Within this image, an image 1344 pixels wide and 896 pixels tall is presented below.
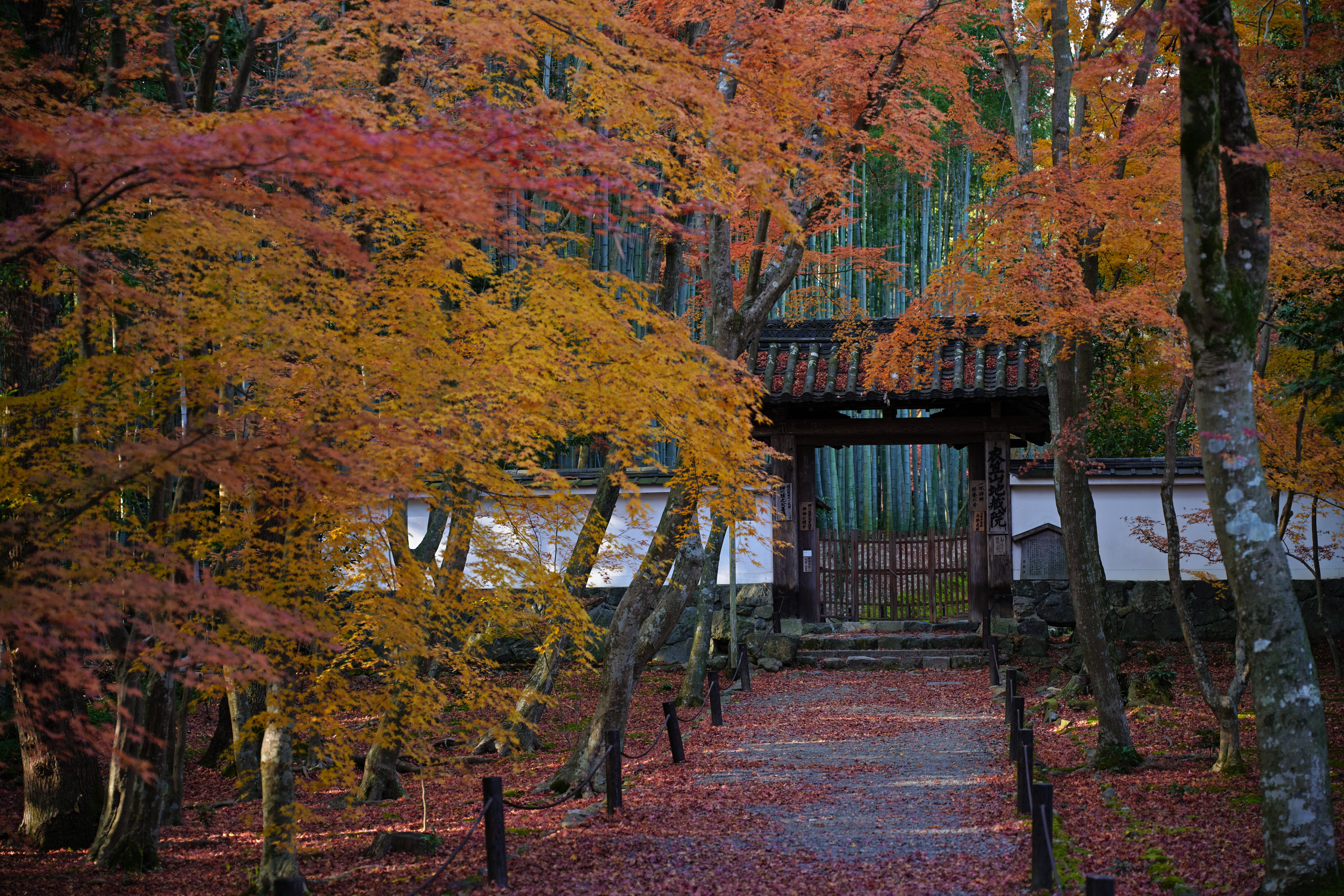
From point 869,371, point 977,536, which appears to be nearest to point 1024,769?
point 869,371

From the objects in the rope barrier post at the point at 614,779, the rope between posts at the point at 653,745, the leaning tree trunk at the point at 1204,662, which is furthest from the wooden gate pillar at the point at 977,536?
the rope barrier post at the point at 614,779

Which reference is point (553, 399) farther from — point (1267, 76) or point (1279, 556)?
point (1267, 76)

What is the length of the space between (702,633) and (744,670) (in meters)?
0.94

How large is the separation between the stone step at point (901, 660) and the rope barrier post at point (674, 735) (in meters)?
4.76

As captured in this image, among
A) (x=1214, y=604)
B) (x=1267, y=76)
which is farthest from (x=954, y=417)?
(x=1267, y=76)

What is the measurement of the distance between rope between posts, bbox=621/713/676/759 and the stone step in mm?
3673

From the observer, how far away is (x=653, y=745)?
779cm

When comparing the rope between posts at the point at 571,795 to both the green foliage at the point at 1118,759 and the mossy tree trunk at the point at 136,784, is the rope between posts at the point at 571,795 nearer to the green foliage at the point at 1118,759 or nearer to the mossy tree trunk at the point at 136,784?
the mossy tree trunk at the point at 136,784

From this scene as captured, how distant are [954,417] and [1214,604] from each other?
4278 mm

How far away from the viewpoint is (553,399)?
549 centimetres

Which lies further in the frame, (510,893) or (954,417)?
(954,417)

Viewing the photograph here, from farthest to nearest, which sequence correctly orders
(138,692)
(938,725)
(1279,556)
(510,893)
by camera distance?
(938,725) < (138,692) < (510,893) < (1279,556)

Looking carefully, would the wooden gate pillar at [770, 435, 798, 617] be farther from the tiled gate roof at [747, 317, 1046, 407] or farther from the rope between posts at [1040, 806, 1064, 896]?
the rope between posts at [1040, 806, 1064, 896]

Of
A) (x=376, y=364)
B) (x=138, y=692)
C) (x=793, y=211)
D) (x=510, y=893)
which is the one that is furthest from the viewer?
(x=793, y=211)
